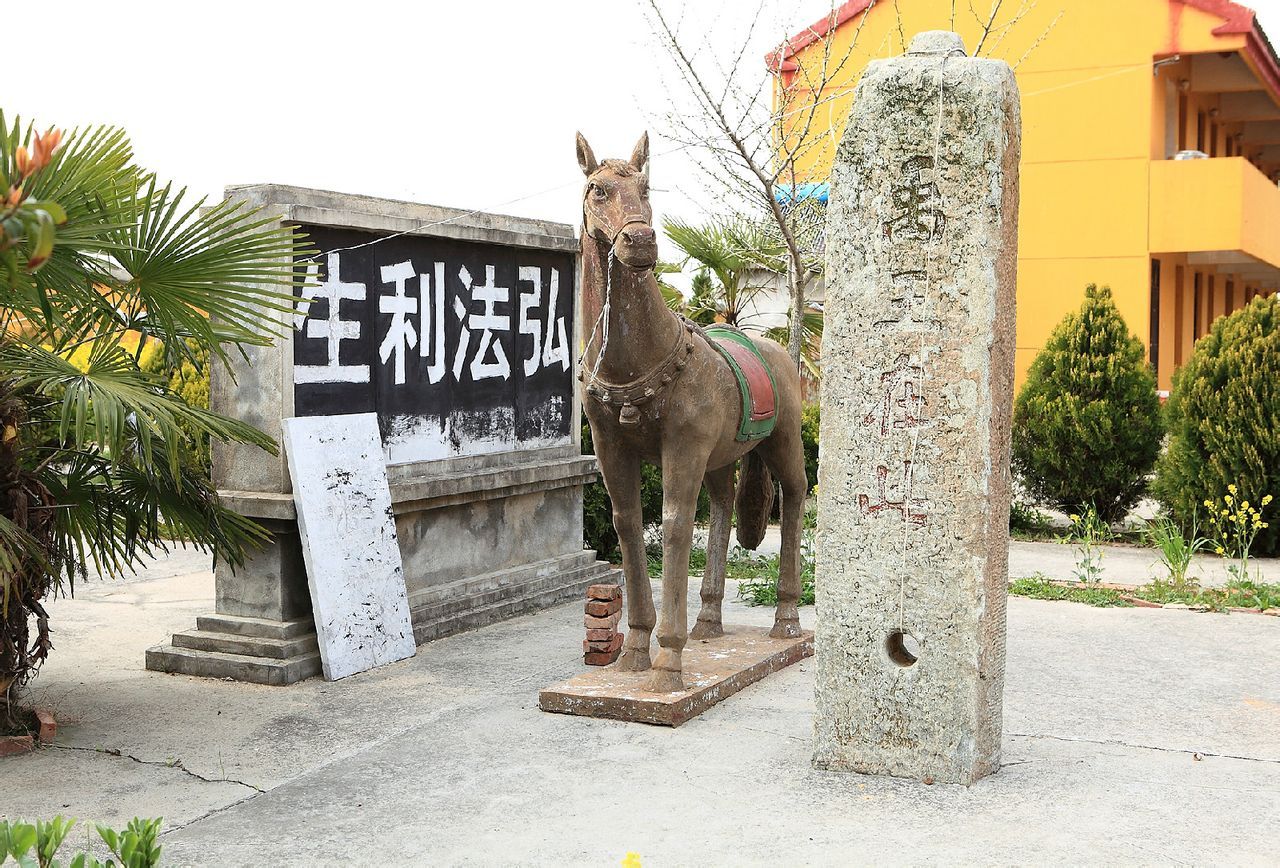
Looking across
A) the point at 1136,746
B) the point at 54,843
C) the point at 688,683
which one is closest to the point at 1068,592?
the point at 1136,746

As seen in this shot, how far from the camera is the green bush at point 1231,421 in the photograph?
33.3 ft

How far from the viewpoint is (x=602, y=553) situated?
9641mm

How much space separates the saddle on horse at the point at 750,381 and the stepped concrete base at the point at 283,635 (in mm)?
2168

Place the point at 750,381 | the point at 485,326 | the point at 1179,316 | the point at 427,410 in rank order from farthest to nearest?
the point at 1179,316 → the point at 485,326 → the point at 427,410 → the point at 750,381

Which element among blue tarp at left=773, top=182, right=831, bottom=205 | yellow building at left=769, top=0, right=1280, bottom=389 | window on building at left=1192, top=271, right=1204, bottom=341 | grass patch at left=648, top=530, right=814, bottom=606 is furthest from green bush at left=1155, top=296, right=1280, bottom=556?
window on building at left=1192, top=271, right=1204, bottom=341

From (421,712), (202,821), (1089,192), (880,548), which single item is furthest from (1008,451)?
(1089,192)

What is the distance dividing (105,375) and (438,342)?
8.22ft

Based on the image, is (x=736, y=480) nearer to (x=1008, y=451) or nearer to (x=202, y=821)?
(x=1008, y=451)

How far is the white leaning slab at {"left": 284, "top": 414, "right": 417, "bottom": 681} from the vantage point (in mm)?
6238

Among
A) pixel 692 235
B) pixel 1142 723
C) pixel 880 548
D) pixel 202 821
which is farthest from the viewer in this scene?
pixel 692 235

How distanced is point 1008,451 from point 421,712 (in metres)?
2.84

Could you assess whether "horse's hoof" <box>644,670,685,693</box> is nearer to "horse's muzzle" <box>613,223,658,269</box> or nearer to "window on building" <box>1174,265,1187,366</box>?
"horse's muzzle" <box>613,223,658,269</box>

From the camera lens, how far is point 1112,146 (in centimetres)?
1550

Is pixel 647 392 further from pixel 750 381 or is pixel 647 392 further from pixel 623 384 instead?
pixel 750 381
